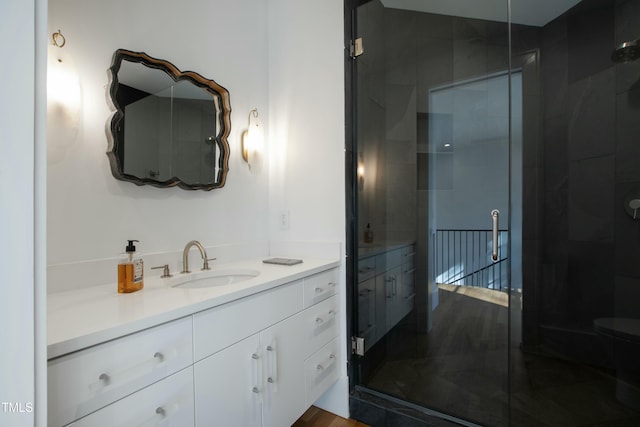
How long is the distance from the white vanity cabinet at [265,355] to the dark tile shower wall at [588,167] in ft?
3.46

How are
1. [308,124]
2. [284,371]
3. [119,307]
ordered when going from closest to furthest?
1. [119,307]
2. [284,371]
3. [308,124]

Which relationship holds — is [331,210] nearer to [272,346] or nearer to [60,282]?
[272,346]

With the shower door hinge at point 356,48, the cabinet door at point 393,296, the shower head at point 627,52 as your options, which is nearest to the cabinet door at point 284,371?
the cabinet door at point 393,296

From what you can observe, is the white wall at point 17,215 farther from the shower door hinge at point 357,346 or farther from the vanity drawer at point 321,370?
the shower door hinge at point 357,346

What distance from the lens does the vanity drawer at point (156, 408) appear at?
0.76 metres

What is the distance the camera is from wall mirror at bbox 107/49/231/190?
4.24 feet

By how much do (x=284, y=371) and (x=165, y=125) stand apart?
4.26ft

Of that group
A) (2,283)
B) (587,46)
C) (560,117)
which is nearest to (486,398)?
(560,117)

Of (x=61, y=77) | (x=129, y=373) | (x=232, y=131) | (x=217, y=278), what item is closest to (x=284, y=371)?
(x=217, y=278)

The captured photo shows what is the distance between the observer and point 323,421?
1.72 m

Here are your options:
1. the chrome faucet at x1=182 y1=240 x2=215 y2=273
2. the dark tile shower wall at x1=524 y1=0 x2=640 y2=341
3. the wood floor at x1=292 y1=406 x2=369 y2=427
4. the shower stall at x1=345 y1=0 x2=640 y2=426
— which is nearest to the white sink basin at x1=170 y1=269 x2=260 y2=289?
the chrome faucet at x1=182 y1=240 x2=215 y2=273

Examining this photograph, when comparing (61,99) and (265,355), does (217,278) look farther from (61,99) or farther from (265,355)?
(61,99)

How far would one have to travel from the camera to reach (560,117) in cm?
137

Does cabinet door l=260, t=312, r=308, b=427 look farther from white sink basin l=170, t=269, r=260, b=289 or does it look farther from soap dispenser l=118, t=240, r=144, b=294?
soap dispenser l=118, t=240, r=144, b=294
